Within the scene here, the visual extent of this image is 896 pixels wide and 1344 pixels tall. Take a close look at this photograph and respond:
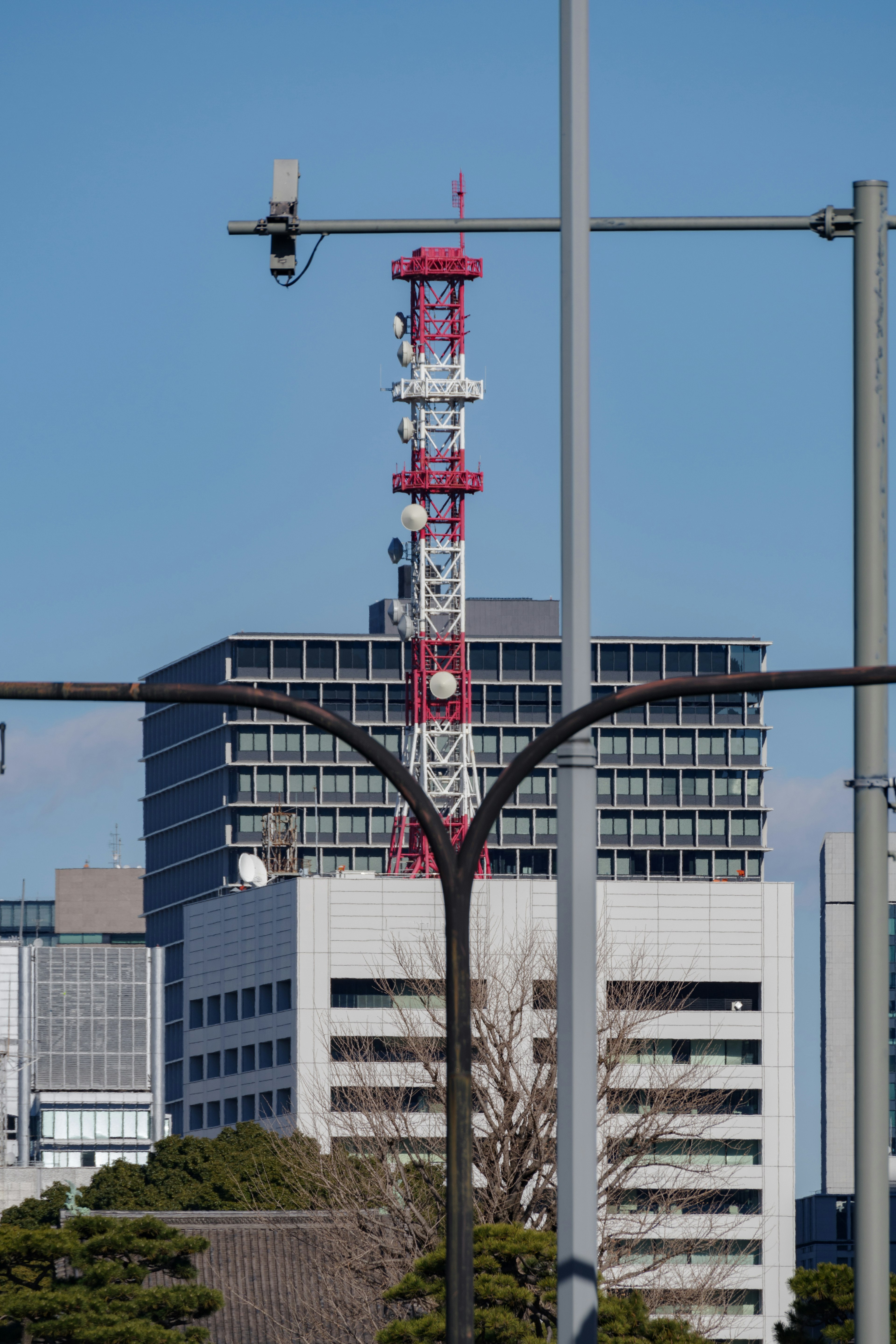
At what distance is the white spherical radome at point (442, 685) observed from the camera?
109m

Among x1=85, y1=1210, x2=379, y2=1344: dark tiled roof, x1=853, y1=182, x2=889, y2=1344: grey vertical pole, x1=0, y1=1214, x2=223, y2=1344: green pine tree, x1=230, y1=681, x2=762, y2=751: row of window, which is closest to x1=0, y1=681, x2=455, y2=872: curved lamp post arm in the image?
x1=853, y1=182, x2=889, y2=1344: grey vertical pole

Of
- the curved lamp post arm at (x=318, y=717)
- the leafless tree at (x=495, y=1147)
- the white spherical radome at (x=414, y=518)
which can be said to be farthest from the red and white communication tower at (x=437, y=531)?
the curved lamp post arm at (x=318, y=717)

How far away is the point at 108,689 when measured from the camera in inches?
476

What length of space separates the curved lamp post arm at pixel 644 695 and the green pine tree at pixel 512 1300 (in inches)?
789

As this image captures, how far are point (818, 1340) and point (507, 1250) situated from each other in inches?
261

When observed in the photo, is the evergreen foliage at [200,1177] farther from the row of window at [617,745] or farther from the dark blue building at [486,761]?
the row of window at [617,745]

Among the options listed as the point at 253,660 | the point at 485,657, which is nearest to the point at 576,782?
the point at 253,660

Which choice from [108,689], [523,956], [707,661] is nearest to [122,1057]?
[707,661]

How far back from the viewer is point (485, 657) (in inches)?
7121

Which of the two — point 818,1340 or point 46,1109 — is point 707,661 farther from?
point 818,1340

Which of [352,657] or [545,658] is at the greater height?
[545,658]

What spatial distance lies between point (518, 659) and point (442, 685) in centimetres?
7240

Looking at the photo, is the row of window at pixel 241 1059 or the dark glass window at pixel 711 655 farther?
the dark glass window at pixel 711 655

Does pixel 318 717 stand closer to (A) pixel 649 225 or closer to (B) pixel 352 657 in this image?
(A) pixel 649 225
